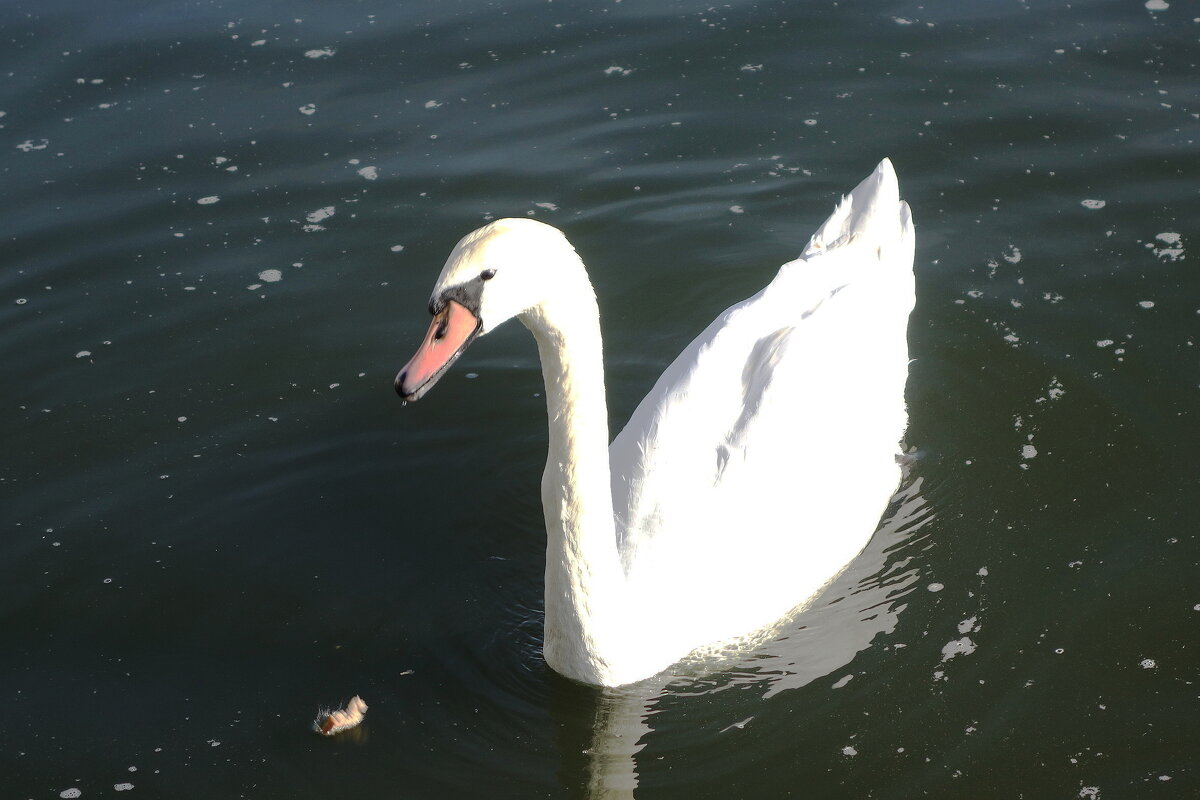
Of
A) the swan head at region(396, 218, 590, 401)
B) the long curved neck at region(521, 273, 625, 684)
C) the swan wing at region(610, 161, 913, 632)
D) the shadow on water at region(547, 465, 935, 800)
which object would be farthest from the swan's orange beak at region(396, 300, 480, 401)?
the shadow on water at region(547, 465, 935, 800)

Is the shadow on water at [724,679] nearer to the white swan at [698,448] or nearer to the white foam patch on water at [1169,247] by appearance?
the white swan at [698,448]

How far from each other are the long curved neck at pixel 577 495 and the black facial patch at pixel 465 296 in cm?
28

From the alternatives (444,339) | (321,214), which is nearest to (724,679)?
(444,339)

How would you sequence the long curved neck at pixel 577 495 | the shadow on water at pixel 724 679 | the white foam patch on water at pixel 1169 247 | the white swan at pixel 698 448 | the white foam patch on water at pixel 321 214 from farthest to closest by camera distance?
the white foam patch on water at pixel 321 214 < the white foam patch on water at pixel 1169 247 < the shadow on water at pixel 724 679 < the long curved neck at pixel 577 495 < the white swan at pixel 698 448

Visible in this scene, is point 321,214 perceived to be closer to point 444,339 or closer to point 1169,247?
Result: point 444,339

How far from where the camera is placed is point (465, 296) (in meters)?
4.89

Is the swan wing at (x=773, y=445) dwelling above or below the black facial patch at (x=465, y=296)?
below

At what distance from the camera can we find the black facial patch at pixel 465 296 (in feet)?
15.9

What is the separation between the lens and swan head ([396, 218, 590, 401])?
15.9ft

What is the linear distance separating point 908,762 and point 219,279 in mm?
6023

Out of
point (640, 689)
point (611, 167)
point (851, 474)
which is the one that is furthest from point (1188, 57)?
point (640, 689)

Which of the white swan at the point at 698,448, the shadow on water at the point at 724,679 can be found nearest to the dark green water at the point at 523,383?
the shadow on water at the point at 724,679

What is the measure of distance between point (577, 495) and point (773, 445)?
126 cm

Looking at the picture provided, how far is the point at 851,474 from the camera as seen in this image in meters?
6.76
